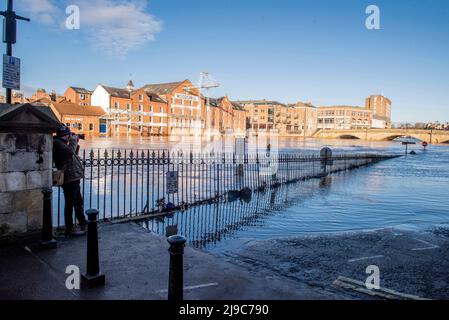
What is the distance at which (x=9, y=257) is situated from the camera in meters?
5.19

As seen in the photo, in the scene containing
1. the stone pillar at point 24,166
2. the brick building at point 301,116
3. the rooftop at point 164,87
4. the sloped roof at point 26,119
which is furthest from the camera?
the brick building at point 301,116

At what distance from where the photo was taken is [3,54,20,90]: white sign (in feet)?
19.8

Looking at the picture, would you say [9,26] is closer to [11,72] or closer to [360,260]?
[11,72]

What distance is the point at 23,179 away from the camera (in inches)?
228

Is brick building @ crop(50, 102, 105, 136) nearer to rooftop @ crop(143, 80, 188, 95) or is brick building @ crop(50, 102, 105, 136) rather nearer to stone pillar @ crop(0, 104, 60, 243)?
rooftop @ crop(143, 80, 188, 95)

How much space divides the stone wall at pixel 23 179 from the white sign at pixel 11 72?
1.11 m

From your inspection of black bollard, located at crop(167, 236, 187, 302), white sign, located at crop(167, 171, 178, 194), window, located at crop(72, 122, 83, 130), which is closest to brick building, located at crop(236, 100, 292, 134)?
window, located at crop(72, 122, 83, 130)

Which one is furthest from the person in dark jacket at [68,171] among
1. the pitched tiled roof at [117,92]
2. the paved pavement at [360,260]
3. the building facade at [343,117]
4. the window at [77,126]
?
the building facade at [343,117]

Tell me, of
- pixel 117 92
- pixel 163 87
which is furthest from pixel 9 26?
pixel 163 87

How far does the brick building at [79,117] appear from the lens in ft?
221

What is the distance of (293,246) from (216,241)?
1.70 m

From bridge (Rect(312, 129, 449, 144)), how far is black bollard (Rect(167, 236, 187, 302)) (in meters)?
110

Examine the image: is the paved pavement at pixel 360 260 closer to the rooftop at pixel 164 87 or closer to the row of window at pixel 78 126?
the row of window at pixel 78 126

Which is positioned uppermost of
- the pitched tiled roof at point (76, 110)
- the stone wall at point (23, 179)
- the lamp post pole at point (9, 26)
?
the pitched tiled roof at point (76, 110)
